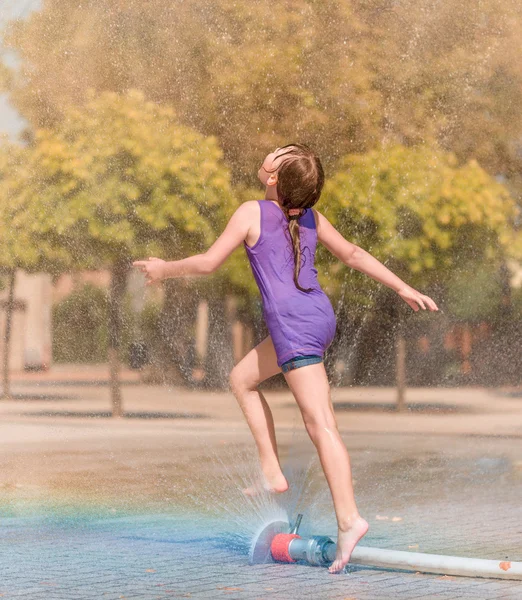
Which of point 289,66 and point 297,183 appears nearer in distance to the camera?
point 297,183

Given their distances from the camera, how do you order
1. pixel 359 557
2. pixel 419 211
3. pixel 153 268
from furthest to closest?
1. pixel 419 211
2. pixel 359 557
3. pixel 153 268

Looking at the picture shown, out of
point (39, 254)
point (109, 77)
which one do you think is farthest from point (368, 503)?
point (109, 77)

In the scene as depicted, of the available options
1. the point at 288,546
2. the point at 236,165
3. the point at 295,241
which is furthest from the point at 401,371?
the point at 295,241

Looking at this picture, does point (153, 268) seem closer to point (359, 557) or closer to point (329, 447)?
point (329, 447)

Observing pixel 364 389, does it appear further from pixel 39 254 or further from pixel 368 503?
pixel 368 503

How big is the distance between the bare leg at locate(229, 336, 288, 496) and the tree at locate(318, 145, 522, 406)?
5.69 metres

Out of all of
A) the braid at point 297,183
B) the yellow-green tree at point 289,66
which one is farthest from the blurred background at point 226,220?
the braid at point 297,183

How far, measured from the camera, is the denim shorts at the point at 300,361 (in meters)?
5.86

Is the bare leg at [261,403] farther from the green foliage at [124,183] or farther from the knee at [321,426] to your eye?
the green foliage at [124,183]

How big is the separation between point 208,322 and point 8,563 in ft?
22.6

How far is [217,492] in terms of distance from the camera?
31.7 feet

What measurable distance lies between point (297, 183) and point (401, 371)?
7.51 m

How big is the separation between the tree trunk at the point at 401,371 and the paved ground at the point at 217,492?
0.28ft

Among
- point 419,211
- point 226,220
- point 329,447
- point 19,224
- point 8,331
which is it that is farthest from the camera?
point 419,211
